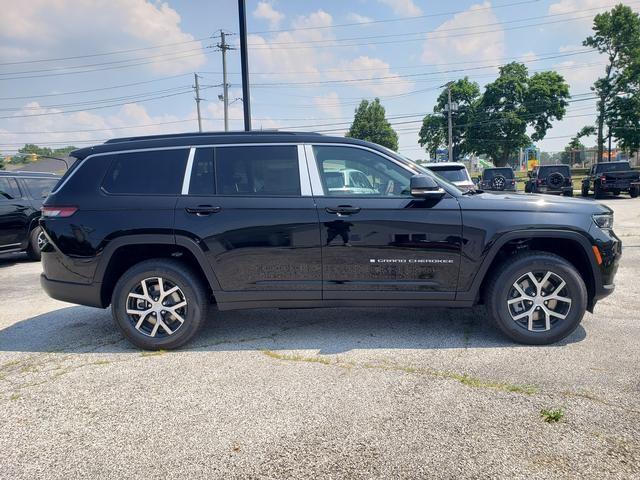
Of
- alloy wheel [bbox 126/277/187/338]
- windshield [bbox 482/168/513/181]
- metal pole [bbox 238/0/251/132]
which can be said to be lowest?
alloy wheel [bbox 126/277/187/338]

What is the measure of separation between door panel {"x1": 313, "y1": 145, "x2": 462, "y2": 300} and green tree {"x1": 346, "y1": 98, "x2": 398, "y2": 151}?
60406 millimetres

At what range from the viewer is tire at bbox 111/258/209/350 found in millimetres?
3971

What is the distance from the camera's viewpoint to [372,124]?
6303 centimetres

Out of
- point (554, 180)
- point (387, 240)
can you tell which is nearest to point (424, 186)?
point (387, 240)

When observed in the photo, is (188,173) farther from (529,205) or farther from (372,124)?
(372,124)

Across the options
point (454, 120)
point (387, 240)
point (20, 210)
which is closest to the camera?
point (387, 240)

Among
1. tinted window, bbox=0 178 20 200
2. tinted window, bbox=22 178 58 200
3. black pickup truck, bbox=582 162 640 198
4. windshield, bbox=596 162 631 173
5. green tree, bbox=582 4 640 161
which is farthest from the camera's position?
green tree, bbox=582 4 640 161

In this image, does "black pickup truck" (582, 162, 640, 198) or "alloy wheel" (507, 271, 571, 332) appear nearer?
"alloy wheel" (507, 271, 571, 332)

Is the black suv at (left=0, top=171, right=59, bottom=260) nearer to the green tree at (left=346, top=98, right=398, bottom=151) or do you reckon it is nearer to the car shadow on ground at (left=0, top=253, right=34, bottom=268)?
the car shadow on ground at (left=0, top=253, right=34, bottom=268)

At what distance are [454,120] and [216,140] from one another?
64.2 meters

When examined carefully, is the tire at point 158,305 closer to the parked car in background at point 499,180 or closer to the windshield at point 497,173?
the parked car in background at point 499,180

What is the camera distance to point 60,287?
162 inches

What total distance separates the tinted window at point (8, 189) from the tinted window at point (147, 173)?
20.1ft

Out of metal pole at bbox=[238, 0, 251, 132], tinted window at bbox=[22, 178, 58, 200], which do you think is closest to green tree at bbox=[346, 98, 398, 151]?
metal pole at bbox=[238, 0, 251, 132]
